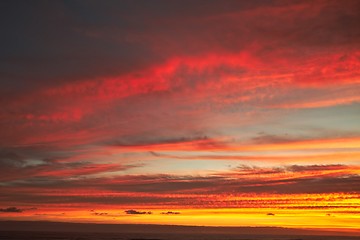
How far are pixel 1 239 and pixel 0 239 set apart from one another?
0.36 m

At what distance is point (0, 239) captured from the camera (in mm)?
122500

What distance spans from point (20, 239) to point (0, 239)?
5.32 m

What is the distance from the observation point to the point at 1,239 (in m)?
123

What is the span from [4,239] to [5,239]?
0.85 feet

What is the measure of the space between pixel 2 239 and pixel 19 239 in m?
4.53

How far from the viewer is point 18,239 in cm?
12312

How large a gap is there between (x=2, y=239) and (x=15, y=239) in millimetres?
3424

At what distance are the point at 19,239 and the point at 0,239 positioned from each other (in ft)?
16.5

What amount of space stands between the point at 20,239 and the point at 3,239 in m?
4.57

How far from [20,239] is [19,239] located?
12.0 inches

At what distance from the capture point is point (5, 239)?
12294 cm

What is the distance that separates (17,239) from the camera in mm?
123250

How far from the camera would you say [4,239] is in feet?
403

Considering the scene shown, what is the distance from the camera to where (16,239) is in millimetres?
123312
